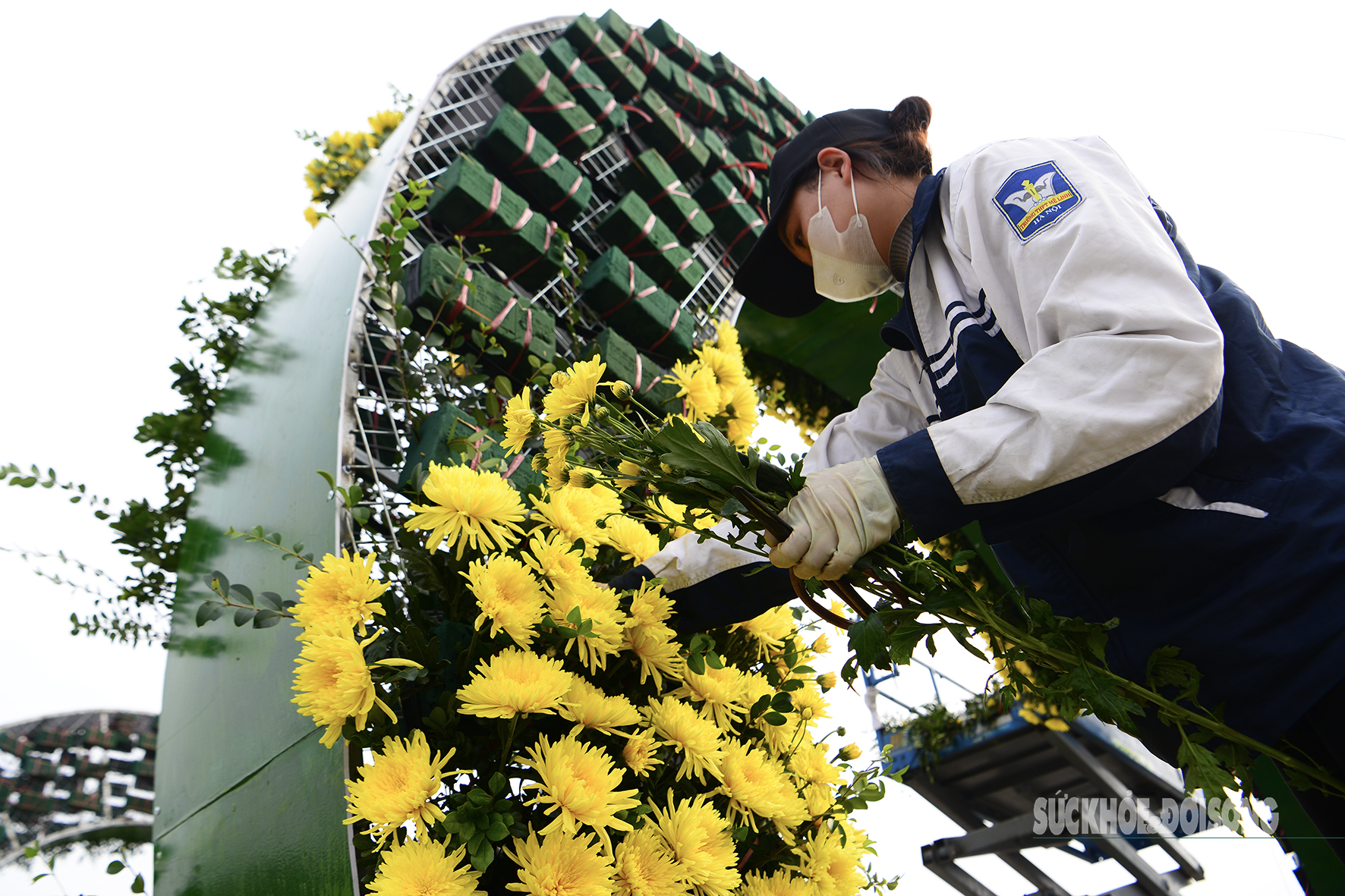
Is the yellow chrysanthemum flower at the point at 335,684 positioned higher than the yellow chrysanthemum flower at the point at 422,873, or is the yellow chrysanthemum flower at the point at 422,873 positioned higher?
the yellow chrysanthemum flower at the point at 335,684

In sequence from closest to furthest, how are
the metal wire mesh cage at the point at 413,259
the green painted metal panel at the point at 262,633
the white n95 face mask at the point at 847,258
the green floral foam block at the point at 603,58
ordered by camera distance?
the green painted metal panel at the point at 262,633 → the white n95 face mask at the point at 847,258 → the metal wire mesh cage at the point at 413,259 → the green floral foam block at the point at 603,58

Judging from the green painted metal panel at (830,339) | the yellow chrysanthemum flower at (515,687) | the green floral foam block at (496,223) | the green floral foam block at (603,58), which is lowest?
the yellow chrysanthemum flower at (515,687)

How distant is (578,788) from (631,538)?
0.47 m

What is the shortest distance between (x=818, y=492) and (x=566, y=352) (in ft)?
4.69

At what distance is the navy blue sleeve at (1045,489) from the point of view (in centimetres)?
77

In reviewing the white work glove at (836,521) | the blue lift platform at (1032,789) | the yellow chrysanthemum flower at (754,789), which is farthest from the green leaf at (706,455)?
the yellow chrysanthemum flower at (754,789)

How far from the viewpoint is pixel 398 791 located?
2.41 feet

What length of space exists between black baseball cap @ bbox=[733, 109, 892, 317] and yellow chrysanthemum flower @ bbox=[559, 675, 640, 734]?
1.06m

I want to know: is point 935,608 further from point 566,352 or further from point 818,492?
point 566,352

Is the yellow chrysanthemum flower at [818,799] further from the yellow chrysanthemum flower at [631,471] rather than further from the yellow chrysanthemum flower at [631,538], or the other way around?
the yellow chrysanthemum flower at [631,471]

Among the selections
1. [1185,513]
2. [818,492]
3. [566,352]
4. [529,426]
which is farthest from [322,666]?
[566,352]

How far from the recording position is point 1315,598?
80 cm

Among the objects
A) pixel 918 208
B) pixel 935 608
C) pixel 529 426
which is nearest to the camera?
pixel 935 608

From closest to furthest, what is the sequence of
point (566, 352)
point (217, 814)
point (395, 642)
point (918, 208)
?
point (395, 642) < point (918, 208) < point (217, 814) < point (566, 352)
